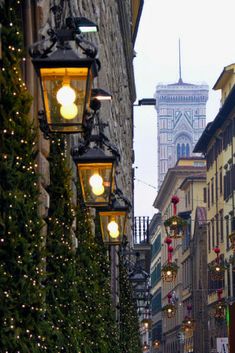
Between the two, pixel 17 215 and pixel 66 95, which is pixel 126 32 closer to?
pixel 66 95

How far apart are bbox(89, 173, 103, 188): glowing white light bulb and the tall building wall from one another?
586ft

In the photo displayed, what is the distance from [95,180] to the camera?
11820 mm

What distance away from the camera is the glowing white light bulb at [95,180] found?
38.7 ft

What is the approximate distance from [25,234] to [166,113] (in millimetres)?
188059

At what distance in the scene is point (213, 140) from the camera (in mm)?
76625

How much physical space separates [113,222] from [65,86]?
819 centimetres

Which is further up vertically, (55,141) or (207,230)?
(207,230)

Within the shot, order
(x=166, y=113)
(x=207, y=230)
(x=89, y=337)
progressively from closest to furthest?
(x=89, y=337)
(x=207, y=230)
(x=166, y=113)

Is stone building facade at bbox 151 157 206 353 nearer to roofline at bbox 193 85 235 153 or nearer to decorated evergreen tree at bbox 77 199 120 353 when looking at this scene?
roofline at bbox 193 85 235 153

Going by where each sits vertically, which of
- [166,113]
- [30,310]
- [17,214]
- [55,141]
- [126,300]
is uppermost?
[166,113]

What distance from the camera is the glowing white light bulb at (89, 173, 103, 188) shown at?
11797mm

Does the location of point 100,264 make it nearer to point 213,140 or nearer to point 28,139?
point 28,139

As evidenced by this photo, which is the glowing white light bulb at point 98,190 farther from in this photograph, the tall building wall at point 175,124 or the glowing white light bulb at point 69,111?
the tall building wall at point 175,124

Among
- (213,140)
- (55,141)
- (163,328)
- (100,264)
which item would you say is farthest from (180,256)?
(55,141)
